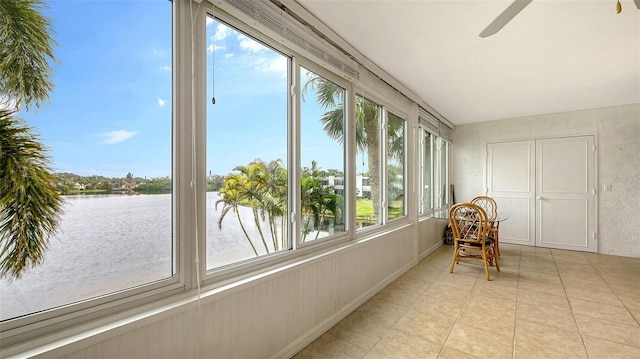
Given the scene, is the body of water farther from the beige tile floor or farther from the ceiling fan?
the ceiling fan

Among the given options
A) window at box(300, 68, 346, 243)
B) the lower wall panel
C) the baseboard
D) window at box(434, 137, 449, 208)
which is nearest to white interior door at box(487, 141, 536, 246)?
window at box(434, 137, 449, 208)

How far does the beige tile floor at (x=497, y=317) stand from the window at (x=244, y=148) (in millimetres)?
919

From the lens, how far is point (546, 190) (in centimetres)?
498

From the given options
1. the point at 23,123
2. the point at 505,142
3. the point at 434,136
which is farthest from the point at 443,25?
the point at 505,142

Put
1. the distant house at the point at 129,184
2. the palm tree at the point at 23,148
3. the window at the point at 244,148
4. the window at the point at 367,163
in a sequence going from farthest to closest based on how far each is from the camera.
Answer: the window at the point at 367,163, the window at the point at 244,148, the distant house at the point at 129,184, the palm tree at the point at 23,148

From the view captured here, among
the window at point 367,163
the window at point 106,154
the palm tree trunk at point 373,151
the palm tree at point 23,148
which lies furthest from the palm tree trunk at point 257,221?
the palm tree trunk at point 373,151

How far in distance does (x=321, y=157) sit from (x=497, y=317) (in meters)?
2.10

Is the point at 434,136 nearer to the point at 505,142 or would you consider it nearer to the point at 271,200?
the point at 505,142

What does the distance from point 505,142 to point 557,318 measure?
3.78 metres

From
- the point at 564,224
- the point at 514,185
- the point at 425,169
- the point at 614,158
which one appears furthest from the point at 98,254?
the point at 614,158

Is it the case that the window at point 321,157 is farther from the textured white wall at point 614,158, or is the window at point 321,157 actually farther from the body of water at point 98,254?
the textured white wall at point 614,158

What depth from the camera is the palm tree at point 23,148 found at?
978 mm

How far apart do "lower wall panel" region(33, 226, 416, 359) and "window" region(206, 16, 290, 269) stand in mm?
252

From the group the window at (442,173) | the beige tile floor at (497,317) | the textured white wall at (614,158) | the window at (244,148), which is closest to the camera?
the window at (244,148)
